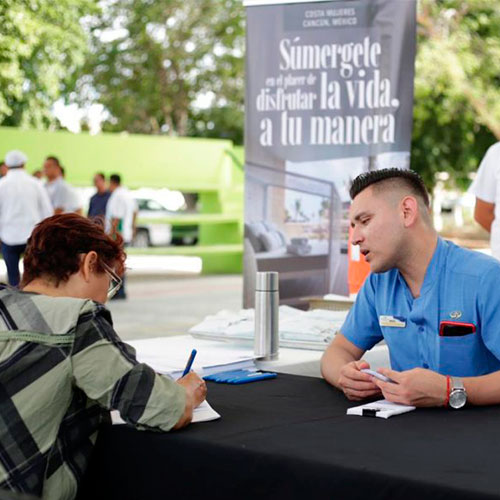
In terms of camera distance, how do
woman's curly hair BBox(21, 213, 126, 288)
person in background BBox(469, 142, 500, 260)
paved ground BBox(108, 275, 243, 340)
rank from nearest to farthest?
woman's curly hair BBox(21, 213, 126, 288) → person in background BBox(469, 142, 500, 260) → paved ground BBox(108, 275, 243, 340)

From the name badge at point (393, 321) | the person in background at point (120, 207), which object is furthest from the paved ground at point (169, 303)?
the name badge at point (393, 321)

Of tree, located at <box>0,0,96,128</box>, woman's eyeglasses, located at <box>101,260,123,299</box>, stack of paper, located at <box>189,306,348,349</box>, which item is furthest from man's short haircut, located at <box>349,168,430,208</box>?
tree, located at <box>0,0,96,128</box>

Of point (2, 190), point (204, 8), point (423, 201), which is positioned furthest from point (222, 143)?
point (423, 201)

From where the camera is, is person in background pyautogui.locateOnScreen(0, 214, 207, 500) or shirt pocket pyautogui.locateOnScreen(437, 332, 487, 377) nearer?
person in background pyautogui.locateOnScreen(0, 214, 207, 500)

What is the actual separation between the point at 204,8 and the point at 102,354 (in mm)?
21128

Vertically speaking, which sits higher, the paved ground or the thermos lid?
the thermos lid

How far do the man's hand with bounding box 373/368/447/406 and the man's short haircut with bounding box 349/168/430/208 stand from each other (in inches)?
21.8

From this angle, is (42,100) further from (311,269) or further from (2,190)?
(311,269)

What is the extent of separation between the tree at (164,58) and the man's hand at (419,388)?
20.3 m

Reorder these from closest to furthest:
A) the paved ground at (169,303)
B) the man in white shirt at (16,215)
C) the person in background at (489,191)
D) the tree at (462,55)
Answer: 1. the person in background at (489,191)
2. the man in white shirt at (16,215)
3. the paved ground at (169,303)
4. the tree at (462,55)

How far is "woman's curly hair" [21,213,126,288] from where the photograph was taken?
7.23 ft

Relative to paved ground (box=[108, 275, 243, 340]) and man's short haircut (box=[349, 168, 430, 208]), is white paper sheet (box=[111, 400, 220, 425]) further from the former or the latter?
paved ground (box=[108, 275, 243, 340])

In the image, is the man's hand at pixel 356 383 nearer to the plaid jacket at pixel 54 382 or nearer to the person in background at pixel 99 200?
the plaid jacket at pixel 54 382

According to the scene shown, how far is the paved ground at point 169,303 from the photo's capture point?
991 centimetres
